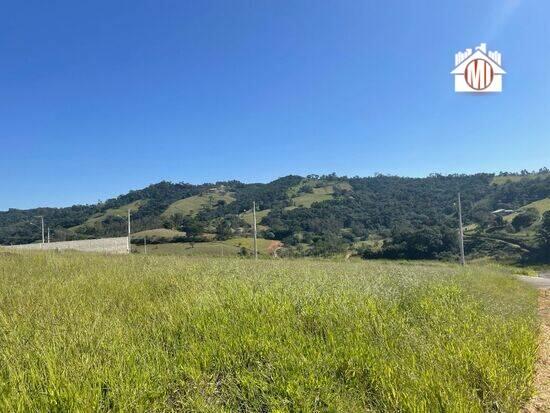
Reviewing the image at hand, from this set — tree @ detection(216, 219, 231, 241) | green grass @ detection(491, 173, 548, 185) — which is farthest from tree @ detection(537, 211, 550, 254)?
tree @ detection(216, 219, 231, 241)

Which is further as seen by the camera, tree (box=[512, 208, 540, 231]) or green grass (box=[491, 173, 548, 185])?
green grass (box=[491, 173, 548, 185])

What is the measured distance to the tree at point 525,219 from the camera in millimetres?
63625

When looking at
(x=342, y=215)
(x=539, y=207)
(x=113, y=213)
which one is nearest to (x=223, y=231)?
(x=342, y=215)

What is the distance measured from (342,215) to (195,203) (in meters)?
46.4

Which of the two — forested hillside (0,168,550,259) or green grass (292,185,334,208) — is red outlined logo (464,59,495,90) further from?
green grass (292,185,334,208)

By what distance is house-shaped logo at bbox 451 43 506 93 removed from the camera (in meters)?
11.0

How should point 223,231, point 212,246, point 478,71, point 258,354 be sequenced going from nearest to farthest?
point 258,354 < point 478,71 < point 212,246 < point 223,231

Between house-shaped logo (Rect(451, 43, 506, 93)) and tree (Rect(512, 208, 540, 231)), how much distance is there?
2486 inches

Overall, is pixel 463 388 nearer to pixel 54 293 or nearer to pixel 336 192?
pixel 54 293

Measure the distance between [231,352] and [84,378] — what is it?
135cm

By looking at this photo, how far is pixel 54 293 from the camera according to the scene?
20.1ft

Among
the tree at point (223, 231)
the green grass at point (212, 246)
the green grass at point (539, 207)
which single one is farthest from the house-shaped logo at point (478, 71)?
the green grass at point (539, 207)

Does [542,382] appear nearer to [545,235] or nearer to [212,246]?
[212,246]

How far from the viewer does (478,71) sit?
11.1 metres
